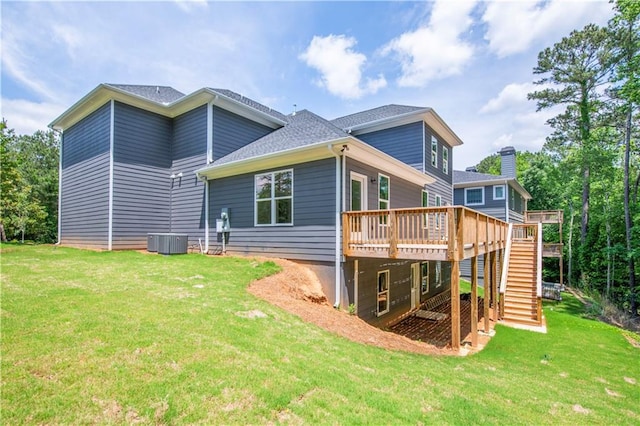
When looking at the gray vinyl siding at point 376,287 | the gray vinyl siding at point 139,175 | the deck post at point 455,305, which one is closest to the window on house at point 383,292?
Answer: the gray vinyl siding at point 376,287

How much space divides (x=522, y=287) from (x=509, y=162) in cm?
1475

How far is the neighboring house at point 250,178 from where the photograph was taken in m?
8.80

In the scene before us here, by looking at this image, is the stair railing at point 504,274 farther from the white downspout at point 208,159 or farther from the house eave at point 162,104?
the house eave at point 162,104

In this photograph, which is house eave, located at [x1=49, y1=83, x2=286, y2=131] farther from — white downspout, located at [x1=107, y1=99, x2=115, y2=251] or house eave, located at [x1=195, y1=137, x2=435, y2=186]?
house eave, located at [x1=195, y1=137, x2=435, y2=186]

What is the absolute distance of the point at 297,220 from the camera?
30.3ft

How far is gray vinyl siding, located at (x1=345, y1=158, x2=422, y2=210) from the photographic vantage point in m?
9.00

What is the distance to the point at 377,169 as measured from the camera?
1021 cm

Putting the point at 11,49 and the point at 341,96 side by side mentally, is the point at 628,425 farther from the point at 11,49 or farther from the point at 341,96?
the point at 341,96

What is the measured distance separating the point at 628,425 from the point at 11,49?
15.1 metres

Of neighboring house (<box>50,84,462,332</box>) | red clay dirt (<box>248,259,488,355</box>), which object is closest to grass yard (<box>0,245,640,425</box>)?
red clay dirt (<box>248,259,488,355</box>)

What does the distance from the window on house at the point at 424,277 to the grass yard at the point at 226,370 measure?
6.39 meters

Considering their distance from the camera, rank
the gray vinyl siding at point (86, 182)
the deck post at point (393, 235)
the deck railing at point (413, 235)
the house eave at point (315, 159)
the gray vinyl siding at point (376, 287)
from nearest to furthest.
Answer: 1. the deck railing at point (413, 235)
2. the deck post at point (393, 235)
3. the house eave at point (315, 159)
4. the gray vinyl siding at point (376, 287)
5. the gray vinyl siding at point (86, 182)

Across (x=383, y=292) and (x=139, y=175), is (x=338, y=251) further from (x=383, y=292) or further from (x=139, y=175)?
(x=139, y=175)

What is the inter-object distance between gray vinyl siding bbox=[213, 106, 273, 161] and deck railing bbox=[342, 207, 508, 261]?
6.54m
